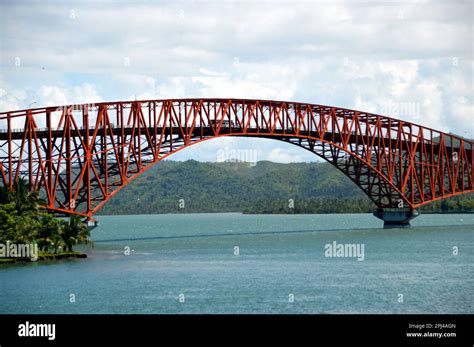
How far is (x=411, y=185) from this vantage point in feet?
493

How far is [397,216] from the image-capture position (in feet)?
496

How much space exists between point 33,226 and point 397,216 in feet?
266

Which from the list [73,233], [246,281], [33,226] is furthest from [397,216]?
[246,281]

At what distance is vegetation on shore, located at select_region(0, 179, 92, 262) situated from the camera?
82.9 meters

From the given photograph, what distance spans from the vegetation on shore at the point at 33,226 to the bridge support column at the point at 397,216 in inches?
2852

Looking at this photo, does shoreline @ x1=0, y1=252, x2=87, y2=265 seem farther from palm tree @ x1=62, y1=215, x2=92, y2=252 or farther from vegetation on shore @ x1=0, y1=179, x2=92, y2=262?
palm tree @ x1=62, y1=215, x2=92, y2=252

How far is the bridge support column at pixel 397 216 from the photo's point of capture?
495 ft

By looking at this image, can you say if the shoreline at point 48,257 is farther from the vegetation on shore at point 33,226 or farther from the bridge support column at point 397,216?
the bridge support column at point 397,216

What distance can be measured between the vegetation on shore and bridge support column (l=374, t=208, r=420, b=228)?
72.4 m
